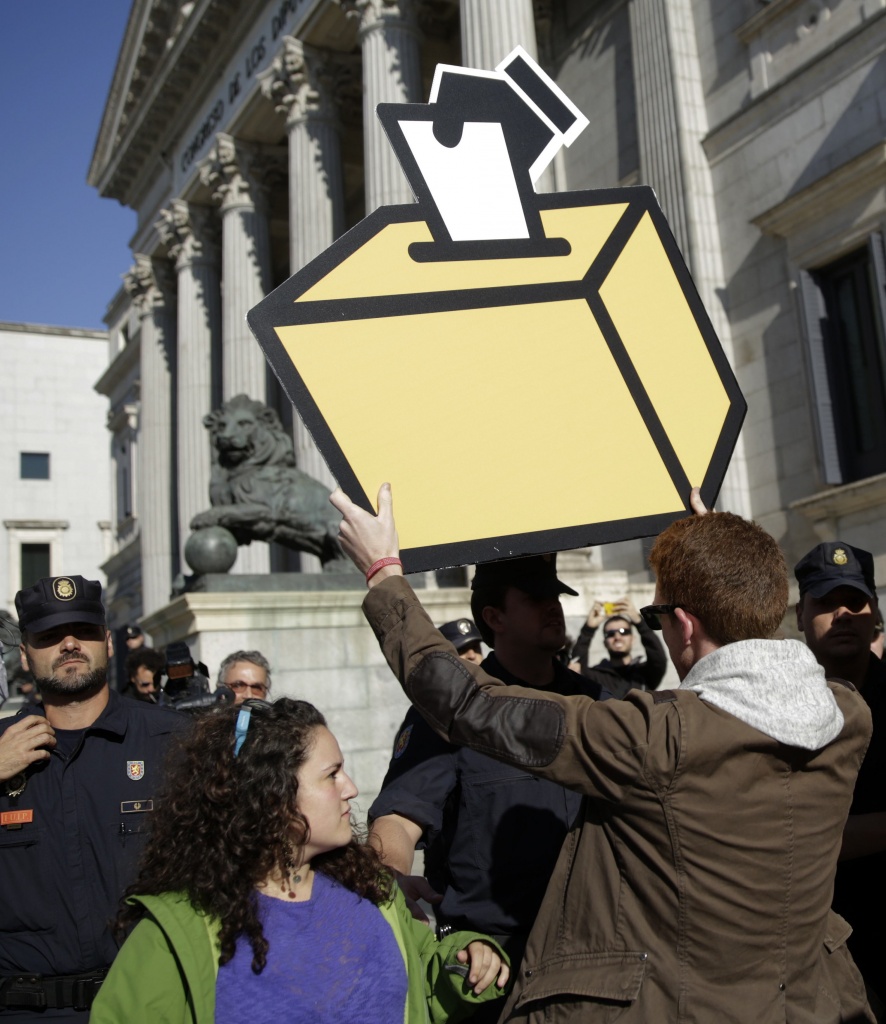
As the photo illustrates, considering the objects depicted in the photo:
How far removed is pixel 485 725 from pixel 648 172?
51.6ft

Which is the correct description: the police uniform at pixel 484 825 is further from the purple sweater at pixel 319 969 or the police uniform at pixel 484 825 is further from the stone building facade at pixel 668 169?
the stone building facade at pixel 668 169

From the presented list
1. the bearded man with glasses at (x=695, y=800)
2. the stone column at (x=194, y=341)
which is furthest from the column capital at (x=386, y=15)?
the bearded man with glasses at (x=695, y=800)

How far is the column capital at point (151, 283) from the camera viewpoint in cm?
3394

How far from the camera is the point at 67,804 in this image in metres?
3.20

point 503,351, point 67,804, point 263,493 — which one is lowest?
point 67,804

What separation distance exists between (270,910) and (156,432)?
101 feet

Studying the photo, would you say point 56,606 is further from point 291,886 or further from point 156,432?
point 156,432

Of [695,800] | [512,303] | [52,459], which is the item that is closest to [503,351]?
[512,303]

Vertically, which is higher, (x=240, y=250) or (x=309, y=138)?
(x=309, y=138)

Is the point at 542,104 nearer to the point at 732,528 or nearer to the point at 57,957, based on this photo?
the point at 732,528

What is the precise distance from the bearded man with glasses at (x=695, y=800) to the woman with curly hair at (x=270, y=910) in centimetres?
31

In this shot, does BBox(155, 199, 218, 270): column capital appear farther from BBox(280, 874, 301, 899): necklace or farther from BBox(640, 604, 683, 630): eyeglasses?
BBox(640, 604, 683, 630): eyeglasses

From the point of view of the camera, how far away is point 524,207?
322 cm

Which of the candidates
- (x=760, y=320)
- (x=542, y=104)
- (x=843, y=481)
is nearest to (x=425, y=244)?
(x=542, y=104)
